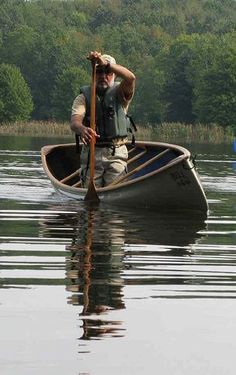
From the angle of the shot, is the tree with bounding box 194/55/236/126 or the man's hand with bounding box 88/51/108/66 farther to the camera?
the tree with bounding box 194/55/236/126

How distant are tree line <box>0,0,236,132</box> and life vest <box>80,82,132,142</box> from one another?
79.4 m

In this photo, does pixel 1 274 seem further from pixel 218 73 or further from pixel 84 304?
pixel 218 73

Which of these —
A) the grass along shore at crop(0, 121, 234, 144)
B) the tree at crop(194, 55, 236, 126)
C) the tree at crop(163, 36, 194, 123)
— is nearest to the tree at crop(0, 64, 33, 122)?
the tree at crop(163, 36, 194, 123)

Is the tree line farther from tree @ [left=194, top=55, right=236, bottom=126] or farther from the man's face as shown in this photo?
the man's face

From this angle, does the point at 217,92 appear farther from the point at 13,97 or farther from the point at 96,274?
the point at 96,274

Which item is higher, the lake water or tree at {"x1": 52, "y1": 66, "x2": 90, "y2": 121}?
the lake water

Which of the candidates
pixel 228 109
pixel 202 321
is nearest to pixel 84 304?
pixel 202 321

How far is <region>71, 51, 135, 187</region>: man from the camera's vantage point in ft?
52.9

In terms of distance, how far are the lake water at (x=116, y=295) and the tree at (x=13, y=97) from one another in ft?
338

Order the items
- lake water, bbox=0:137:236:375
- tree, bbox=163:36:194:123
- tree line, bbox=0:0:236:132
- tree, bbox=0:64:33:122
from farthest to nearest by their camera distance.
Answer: tree, bbox=0:64:33:122, tree, bbox=163:36:194:123, tree line, bbox=0:0:236:132, lake water, bbox=0:137:236:375

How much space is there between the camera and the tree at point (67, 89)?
405 ft

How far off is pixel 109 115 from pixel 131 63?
438ft

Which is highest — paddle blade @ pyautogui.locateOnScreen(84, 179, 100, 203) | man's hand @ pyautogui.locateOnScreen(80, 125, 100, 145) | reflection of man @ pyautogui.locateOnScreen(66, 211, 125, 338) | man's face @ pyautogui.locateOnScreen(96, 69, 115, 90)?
man's face @ pyautogui.locateOnScreen(96, 69, 115, 90)

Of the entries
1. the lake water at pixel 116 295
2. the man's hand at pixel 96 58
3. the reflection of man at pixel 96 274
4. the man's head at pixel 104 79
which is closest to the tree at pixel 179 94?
the man's head at pixel 104 79
